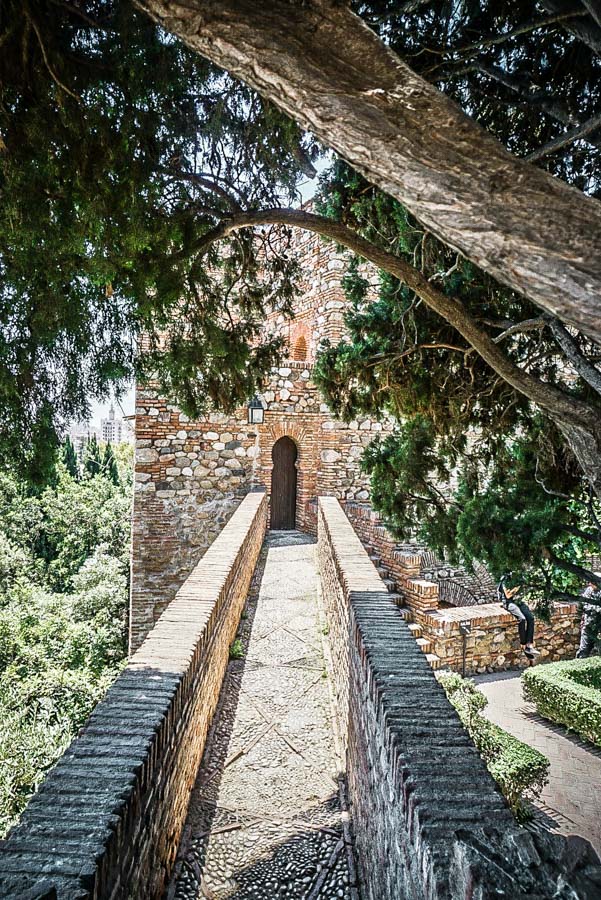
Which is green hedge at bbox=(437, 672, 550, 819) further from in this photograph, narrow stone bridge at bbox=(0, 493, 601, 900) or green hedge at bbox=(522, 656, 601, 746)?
narrow stone bridge at bbox=(0, 493, 601, 900)

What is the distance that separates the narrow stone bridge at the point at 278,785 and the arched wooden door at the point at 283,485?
674 centimetres

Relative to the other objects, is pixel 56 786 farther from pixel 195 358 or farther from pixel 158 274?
pixel 195 358

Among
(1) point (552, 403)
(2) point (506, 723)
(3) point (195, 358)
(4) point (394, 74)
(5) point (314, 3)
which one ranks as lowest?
(2) point (506, 723)

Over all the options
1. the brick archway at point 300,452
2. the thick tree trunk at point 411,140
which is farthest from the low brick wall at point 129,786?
the brick archway at point 300,452

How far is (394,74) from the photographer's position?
62.6 inches

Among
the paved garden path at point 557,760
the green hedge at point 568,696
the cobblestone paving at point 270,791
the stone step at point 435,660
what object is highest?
the cobblestone paving at point 270,791

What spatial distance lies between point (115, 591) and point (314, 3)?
→ 41.9 ft

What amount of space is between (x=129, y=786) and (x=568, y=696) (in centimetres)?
769

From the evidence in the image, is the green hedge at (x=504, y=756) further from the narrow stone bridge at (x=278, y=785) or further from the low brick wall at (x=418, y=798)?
the low brick wall at (x=418, y=798)

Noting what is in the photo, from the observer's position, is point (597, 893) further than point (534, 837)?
No

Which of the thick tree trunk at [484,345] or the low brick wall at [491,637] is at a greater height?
the thick tree trunk at [484,345]

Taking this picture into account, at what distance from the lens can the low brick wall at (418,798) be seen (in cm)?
124

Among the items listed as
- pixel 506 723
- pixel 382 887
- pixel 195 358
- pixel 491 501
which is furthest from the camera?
pixel 506 723

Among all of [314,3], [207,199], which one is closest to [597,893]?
[314,3]
